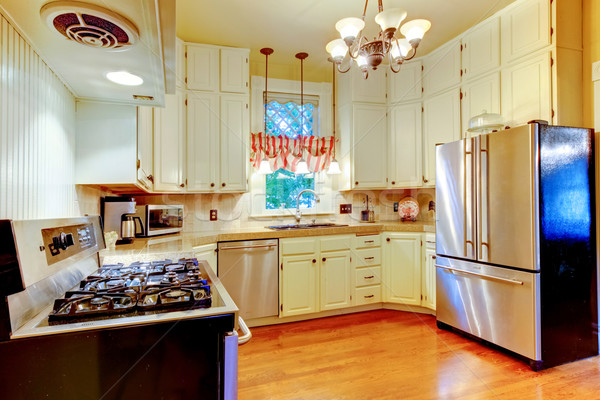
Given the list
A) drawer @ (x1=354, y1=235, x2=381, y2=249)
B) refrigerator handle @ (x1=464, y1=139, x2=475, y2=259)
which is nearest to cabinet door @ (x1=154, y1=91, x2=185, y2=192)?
drawer @ (x1=354, y1=235, x2=381, y2=249)

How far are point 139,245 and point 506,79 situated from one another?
3.00 meters

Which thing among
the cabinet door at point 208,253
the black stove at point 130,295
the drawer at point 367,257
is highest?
the black stove at point 130,295

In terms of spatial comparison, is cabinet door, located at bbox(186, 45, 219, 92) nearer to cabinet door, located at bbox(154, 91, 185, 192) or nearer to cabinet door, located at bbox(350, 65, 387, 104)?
cabinet door, located at bbox(154, 91, 185, 192)

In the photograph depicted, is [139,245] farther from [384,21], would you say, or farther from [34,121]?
[384,21]

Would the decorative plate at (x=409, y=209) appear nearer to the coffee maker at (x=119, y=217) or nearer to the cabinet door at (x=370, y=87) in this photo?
the cabinet door at (x=370, y=87)

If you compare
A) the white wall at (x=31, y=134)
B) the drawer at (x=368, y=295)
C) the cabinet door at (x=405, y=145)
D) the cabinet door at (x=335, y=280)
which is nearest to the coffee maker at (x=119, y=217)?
the white wall at (x=31, y=134)

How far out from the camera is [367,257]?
3.21 metres

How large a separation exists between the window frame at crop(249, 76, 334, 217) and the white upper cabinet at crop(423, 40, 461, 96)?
1.05 meters

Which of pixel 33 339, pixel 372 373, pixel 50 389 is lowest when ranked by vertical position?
pixel 372 373

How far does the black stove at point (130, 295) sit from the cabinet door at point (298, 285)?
1.74 meters

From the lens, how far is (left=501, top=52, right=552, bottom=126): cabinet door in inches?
91.0

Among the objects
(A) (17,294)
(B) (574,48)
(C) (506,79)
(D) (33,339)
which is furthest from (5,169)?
(B) (574,48)

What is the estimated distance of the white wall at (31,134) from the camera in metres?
1.00

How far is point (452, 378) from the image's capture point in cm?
199
